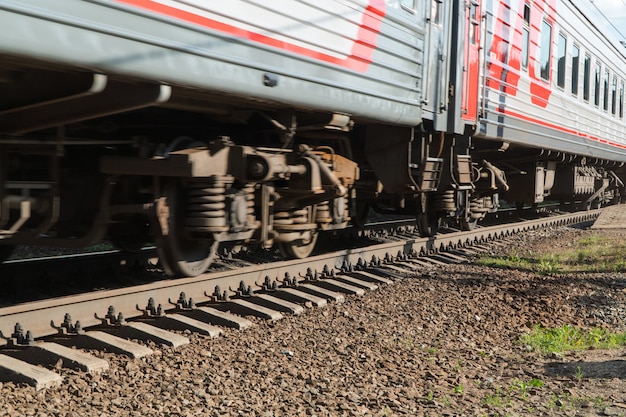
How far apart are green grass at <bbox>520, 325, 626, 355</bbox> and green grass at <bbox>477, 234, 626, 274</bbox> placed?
8.73ft

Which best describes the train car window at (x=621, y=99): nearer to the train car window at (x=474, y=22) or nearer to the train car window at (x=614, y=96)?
the train car window at (x=614, y=96)

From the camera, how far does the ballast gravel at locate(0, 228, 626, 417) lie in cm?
338

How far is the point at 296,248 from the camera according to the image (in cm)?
672

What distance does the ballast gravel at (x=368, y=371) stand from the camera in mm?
3377

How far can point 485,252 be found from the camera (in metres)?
9.30

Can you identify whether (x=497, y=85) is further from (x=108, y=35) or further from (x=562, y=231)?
(x=108, y=35)

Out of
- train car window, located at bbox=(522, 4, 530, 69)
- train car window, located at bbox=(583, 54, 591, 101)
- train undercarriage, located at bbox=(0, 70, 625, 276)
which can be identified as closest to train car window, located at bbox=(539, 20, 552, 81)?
train car window, located at bbox=(522, 4, 530, 69)

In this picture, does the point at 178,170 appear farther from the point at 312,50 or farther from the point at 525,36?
the point at 525,36

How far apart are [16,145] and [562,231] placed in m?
10.4

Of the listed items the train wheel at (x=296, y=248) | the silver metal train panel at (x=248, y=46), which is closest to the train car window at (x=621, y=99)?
the silver metal train panel at (x=248, y=46)

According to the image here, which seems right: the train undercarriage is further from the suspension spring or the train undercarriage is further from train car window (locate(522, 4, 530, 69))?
train car window (locate(522, 4, 530, 69))

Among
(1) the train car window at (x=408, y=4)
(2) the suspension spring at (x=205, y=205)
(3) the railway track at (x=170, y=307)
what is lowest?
(3) the railway track at (x=170, y=307)

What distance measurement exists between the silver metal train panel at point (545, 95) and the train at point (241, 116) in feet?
0.17

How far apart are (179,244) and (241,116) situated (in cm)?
101
